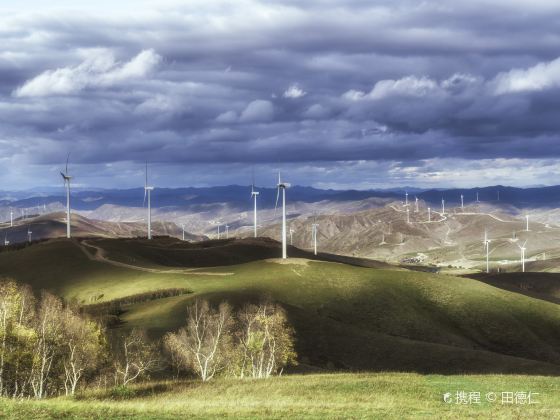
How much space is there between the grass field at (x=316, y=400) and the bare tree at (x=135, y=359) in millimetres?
14464

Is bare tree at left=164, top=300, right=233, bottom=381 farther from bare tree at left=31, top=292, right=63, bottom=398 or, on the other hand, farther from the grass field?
the grass field

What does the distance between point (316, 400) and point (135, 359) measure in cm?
3657

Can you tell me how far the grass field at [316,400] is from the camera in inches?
1750

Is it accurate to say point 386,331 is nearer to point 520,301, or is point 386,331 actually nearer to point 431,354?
point 431,354

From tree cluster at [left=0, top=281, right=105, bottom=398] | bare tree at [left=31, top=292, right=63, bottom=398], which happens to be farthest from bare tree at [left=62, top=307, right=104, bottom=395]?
bare tree at [left=31, top=292, right=63, bottom=398]

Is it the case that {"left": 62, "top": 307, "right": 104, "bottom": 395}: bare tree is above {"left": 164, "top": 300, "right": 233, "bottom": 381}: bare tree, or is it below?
above

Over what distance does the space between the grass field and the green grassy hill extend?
98.2 feet

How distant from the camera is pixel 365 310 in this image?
144 meters

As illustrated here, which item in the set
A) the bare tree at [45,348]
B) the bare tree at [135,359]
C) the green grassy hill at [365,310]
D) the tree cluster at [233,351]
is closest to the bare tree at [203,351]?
the tree cluster at [233,351]

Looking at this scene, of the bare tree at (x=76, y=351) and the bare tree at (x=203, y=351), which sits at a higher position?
the bare tree at (x=76, y=351)

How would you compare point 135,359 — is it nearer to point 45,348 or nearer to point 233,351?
point 233,351

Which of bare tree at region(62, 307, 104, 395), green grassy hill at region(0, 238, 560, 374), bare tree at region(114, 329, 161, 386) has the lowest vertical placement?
green grassy hill at region(0, 238, 560, 374)

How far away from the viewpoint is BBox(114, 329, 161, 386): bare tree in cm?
7762

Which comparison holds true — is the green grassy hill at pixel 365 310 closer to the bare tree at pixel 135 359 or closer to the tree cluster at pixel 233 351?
the tree cluster at pixel 233 351
